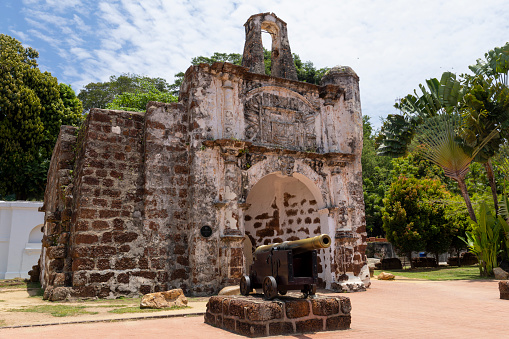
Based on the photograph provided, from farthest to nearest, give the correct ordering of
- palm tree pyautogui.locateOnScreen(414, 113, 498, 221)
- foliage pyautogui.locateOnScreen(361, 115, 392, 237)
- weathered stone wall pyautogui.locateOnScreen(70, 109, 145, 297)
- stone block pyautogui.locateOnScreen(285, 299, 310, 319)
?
foliage pyautogui.locateOnScreen(361, 115, 392, 237) → palm tree pyautogui.locateOnScreen(414, 113, 498, 221) → weathered stone wall pyautogui.locateOnScreen(70, 109, 145, 297) → stone block pyautogui.locateOnScreen(285, 299, 310, 319)

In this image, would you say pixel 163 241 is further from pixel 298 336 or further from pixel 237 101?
pixel 298 336

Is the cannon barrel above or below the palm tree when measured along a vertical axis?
below

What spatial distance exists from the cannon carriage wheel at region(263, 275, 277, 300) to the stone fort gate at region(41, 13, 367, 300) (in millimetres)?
4041

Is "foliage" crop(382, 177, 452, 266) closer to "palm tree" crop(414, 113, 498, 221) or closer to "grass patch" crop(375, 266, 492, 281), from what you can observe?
"grass patch" crop(375, 266, 492, 281)

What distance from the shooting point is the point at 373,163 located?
31812 millimetres

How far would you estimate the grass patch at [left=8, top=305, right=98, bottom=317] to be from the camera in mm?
6602

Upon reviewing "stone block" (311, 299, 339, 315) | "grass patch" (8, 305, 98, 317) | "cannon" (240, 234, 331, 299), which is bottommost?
"grass patch" (8, 305, 98, 317)

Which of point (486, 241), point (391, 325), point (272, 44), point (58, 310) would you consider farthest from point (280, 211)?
point (391, 325)

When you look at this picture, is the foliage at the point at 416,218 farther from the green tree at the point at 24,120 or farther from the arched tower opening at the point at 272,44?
the green tree at the point at 24,120

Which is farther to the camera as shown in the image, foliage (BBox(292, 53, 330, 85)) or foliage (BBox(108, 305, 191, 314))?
foliage (BBox(292, 53, 330, 85))

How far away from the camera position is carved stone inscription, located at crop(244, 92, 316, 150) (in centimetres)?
1063

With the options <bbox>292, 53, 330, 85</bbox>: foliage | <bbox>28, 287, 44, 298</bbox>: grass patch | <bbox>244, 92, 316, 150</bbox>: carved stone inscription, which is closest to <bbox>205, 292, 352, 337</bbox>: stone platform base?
<bbox>244, 92, 316, 150</bbox>: carved stone inscription

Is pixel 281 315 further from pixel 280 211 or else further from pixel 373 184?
pixel 373 184

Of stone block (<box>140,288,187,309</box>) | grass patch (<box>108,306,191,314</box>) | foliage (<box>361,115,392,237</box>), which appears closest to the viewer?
grass patch (<box>108,306,191,314</box>)
